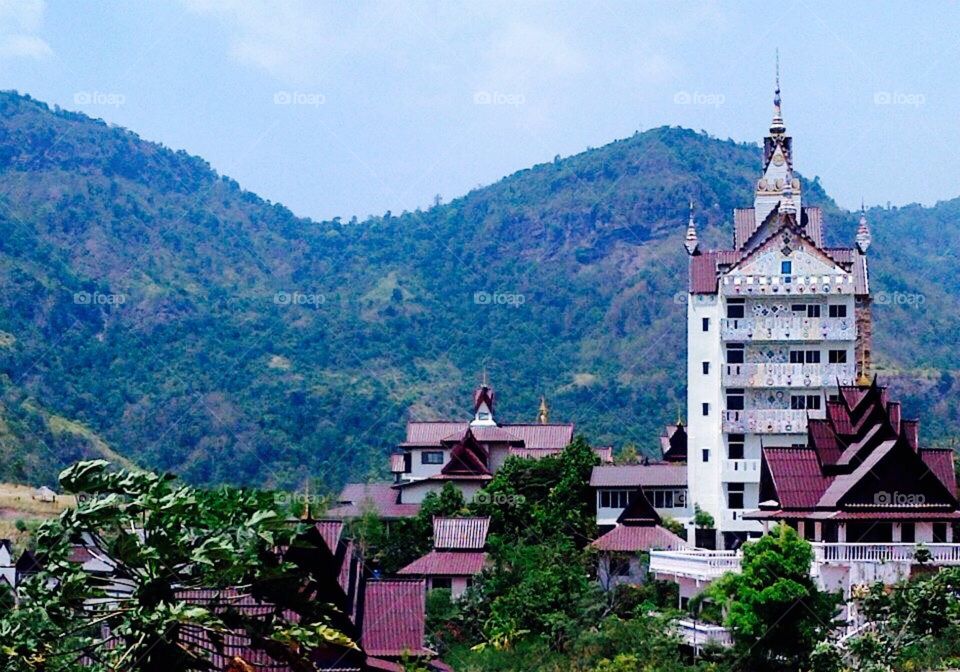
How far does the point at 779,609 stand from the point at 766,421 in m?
16.9

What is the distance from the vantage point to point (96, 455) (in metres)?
99.5

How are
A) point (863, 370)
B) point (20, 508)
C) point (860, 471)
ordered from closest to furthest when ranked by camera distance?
point (860, 471), point (863, 370), point (20, 508)

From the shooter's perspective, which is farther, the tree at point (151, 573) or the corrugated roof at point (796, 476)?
the corrugated roof at point (796, 476)

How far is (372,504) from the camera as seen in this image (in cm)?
5681

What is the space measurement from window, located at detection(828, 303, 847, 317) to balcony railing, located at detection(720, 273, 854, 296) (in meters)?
0.48

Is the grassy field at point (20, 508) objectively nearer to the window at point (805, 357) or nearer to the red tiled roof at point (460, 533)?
the red tiled roof at point (460, 533)

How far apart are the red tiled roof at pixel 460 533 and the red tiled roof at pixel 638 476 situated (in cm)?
406

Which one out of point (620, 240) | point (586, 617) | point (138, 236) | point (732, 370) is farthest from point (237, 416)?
point (586, 617)

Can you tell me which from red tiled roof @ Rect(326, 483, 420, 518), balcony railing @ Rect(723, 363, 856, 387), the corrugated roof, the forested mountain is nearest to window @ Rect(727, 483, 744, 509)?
balcony railing @ Rect(723, 363, 856, 387)

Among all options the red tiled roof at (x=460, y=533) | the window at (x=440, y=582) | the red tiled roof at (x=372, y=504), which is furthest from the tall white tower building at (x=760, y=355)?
the red tiled roof at (x=372, y=504)

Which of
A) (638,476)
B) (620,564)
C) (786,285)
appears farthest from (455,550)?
(786,285)

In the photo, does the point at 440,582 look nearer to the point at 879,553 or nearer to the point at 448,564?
the point at 448,564

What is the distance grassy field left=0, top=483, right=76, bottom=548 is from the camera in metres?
72.4

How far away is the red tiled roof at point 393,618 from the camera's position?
32.2 m
